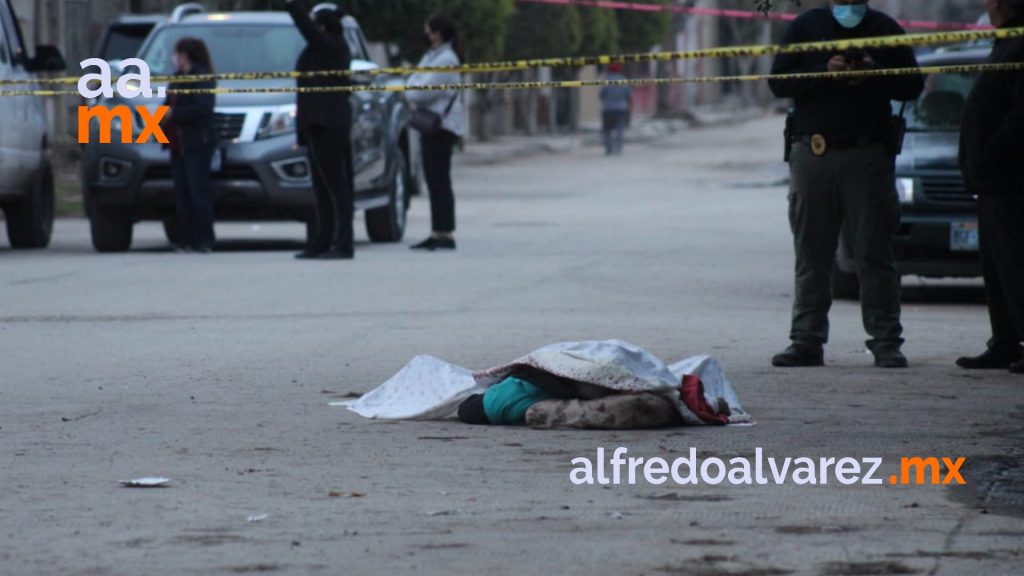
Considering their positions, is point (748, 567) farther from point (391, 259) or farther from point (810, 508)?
point (391, 259)

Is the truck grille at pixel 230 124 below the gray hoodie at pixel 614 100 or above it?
above

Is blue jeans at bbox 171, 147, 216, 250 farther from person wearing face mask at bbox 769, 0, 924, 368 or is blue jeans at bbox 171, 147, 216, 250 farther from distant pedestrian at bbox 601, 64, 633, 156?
distant pedestrian at bbox 601, 64, 633, 156

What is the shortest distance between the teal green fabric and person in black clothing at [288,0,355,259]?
865 centimetres

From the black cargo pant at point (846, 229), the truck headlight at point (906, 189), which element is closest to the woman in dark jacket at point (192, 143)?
the truck headlight at point (906, 189)

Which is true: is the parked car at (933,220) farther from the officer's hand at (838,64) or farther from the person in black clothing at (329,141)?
the person in black clothing at (329,141)

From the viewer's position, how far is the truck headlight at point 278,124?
57.6ft

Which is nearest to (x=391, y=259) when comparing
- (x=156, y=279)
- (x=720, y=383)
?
(x=156, y=279)

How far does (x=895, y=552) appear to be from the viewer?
18.1 ft

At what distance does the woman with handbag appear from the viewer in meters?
17.5

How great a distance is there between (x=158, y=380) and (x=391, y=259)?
7.75 m

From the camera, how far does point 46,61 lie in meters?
18.7

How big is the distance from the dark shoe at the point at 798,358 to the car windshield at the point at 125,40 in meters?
18.4

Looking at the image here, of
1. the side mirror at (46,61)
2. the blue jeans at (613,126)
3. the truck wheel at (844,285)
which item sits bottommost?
the blue jeans at (613,126)

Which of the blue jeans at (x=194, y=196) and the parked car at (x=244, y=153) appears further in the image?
the parked car at (x=244, y=153)
